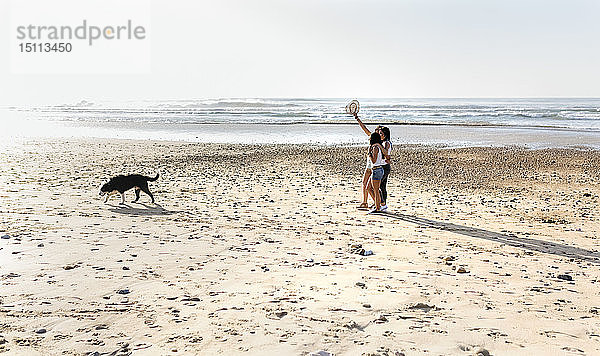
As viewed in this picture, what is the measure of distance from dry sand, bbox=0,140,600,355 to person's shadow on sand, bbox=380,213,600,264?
0.03 m

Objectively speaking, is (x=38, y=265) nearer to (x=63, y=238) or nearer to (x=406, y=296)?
(x=63, y=238)

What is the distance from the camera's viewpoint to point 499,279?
604 centimetres

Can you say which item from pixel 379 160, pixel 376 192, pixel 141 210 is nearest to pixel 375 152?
pixel 379 160

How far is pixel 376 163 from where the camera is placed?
10.2 meters

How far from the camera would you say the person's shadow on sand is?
7.30 m

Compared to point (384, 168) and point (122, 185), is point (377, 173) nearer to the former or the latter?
point (384, 168)

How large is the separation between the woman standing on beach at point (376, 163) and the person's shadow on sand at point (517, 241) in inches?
20.0

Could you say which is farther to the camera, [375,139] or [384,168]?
[384,168]

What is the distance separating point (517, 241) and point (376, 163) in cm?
316

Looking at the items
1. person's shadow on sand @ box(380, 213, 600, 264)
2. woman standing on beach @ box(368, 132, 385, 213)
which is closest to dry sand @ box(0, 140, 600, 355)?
person's shadow on sand @ box(380, 213, 600, 264)

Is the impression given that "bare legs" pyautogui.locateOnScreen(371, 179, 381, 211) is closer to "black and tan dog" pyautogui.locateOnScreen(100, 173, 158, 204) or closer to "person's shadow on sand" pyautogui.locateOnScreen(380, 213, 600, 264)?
"person's shadow on sand" pyautogui.locateOnScreen(380, 213, 600, 264)

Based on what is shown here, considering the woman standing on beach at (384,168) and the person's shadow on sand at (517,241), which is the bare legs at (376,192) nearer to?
the woman standing on beach at (384,168)

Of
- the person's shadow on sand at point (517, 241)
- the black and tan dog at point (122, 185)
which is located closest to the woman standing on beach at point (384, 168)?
the person's shadow on sand at point (517, 241)

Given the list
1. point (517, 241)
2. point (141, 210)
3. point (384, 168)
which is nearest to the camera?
point (517, 241)
